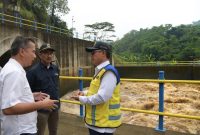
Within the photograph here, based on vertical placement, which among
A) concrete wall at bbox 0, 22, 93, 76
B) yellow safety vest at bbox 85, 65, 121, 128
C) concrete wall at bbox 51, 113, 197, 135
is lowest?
concrete wall at bbox 51, 113, 197, 135

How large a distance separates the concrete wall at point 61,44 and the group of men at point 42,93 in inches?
362

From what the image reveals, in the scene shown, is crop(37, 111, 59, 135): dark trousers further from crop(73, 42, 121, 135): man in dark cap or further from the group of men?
crop(73, 42, 121, 135): man in dark cap

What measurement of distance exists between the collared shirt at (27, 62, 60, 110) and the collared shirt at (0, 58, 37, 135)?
109 cm

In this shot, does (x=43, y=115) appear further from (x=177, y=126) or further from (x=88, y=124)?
(x=177, y=126)

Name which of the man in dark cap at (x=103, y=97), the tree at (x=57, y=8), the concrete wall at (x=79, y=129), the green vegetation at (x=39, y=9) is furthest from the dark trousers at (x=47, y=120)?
the tree at (x=57, y=8)

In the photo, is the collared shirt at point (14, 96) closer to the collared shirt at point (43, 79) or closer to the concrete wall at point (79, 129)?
the collared shirt at point (43, 79)

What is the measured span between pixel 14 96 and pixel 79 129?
285 centimetres

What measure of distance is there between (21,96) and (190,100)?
14435 millimetres

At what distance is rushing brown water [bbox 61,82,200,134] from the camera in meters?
10.2

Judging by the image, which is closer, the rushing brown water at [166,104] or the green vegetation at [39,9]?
the rushing brown water at [166,104]

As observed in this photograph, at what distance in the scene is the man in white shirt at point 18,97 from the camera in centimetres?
210

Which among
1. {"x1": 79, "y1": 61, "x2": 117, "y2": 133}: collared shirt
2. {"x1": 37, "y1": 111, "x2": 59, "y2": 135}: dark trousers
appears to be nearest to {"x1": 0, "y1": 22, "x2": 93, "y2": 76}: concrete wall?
{"x1": 37, "y1": 111, "x2": 59, "y2": 135}: dark trousers

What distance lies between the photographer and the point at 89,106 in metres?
2.73

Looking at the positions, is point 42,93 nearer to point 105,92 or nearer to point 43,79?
point 105,92
